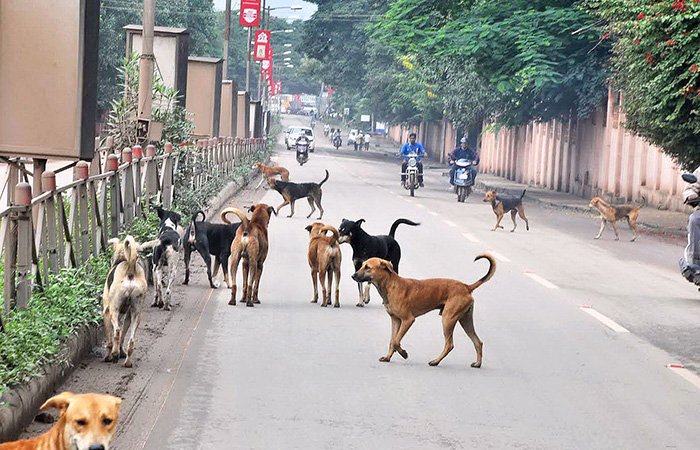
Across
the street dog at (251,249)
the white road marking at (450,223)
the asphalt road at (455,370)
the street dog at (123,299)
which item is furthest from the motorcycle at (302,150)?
the street dog at (123,299)

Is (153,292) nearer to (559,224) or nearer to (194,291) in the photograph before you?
(194,291)

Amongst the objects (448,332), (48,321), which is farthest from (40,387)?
(448,332)

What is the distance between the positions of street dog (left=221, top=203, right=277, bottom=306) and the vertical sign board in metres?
1.72

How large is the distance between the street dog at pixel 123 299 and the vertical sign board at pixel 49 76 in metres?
3.58

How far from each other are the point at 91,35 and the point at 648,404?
22.7 feet

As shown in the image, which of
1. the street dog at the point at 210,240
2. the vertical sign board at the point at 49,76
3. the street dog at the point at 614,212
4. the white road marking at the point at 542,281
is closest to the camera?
the vertical sign board at the point at 49,76

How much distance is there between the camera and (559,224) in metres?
29.4

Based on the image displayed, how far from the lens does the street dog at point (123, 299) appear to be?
31.6 feet

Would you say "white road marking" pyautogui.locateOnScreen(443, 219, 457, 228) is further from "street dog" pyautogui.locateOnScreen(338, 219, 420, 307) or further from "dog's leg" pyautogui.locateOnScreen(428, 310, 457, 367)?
"dog's leg" pyautogui.locateOnScreen(428, 310, 457, 367)

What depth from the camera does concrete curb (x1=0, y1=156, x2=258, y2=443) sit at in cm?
719

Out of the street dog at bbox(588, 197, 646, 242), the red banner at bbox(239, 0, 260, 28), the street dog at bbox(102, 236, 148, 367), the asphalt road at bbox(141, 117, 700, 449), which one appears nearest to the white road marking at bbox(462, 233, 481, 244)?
the street dog at bbox(588, 197, 646, 242)

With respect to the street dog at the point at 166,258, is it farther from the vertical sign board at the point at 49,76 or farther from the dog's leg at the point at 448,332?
the dog's leg at the point at 448,332

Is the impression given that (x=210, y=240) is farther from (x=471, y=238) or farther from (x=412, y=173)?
(x=412, y=173)

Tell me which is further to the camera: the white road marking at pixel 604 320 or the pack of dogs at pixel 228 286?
the white road marking at pixel 604 320
